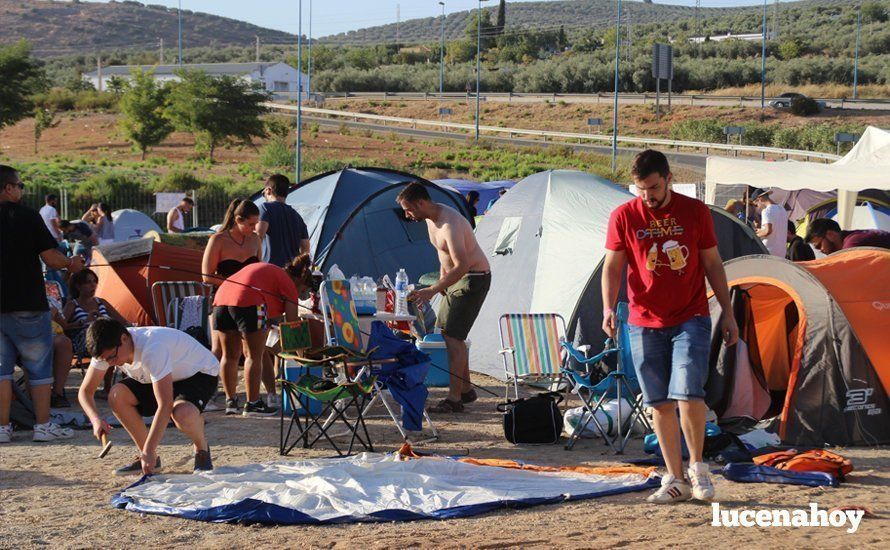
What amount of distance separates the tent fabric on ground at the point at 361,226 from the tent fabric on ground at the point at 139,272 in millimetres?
2833

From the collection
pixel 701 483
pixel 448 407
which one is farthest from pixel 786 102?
pixel 701 483

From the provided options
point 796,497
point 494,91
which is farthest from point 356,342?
point 494,91

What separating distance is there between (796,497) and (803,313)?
216 centimetres

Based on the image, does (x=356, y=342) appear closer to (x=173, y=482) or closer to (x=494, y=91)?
(x=173, y=482)

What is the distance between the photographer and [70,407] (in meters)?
9.17

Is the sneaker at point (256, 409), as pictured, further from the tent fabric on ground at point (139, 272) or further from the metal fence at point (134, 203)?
the metal fence at point (134, 203)

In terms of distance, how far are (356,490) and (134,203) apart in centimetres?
2604

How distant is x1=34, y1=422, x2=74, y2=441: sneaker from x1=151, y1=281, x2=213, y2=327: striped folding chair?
1.90 meters

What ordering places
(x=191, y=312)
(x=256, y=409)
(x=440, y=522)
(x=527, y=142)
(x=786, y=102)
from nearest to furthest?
(x=440, y=522) < (x=256, y=409) < (x=191, y=312) < (x=527, y=142) < (x=786, y=102)

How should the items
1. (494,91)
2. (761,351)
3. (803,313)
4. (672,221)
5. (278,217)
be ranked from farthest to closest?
(494,91), (278,217), (761,351), (803,313), (672,221)

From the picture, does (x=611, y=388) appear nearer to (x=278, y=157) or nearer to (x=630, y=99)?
(x=278, y=157)

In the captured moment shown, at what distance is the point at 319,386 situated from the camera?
748 cm

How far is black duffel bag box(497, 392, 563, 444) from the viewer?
7.79m

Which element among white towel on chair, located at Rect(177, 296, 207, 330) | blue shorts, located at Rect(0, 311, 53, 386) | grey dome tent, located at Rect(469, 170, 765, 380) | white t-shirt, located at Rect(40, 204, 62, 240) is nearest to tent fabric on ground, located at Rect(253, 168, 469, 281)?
grey dome tent, located at Rect(469, 170, 765, 380)
